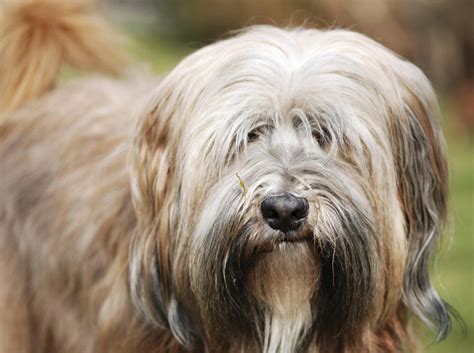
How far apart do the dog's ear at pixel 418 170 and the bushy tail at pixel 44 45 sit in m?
1.89

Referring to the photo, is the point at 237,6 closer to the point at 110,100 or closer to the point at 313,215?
the point at 110,100

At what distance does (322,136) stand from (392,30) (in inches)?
484

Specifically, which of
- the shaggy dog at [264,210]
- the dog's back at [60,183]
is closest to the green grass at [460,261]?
the shaggy dog at [264,210]

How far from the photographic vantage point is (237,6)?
16734 millimetres

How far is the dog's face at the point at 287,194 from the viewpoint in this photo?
9.44 ft

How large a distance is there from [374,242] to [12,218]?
1.85 meters

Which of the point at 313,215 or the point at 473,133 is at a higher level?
the point at 473,133

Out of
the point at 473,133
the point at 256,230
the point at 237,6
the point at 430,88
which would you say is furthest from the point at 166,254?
the point at 237,6

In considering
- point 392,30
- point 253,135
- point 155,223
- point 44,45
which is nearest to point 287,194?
point 253,135

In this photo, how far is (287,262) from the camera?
2.92 metres

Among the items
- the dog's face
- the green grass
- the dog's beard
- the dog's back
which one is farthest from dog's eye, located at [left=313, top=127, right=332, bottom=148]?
the dog's back

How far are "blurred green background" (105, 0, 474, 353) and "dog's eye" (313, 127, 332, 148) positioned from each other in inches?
155

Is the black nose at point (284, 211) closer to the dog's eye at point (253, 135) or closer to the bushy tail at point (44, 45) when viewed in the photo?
the dog's eye at point (253, 135)

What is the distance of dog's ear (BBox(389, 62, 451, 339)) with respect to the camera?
10.7 feet
